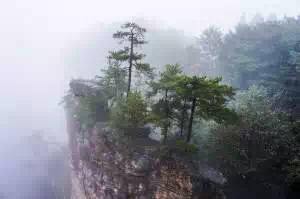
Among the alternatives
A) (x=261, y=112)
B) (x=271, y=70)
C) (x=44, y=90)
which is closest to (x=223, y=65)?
(x=271, y=70)

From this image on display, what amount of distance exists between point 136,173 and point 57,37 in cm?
10599

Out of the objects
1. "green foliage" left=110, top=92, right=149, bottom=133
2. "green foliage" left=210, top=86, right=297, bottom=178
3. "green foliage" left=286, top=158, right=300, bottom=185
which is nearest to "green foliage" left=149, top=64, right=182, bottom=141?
"green foliage" left=110, top=92, right=149, bottom=133

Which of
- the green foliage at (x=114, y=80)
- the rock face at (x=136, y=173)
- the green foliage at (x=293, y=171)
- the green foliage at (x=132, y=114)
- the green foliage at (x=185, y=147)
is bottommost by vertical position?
the rock face at (x=136, y=173)

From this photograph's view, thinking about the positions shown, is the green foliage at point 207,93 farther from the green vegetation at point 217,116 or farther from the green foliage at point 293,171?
the green foliage at point 293,171

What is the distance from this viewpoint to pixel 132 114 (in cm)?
1817

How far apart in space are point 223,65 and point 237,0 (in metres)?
136

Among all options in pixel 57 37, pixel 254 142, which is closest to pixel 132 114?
pixel 254 142

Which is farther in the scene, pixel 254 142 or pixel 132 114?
pixel 254 142

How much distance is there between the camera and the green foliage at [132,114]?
17.8 meters

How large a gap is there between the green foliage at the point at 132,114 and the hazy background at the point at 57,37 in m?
52.2

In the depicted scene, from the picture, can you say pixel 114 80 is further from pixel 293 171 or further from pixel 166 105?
pixel 293 171

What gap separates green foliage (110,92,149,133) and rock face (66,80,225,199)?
5.30ft

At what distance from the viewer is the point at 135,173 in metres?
19.1

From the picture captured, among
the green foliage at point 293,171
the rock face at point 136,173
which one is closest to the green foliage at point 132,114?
the rock face at point 136,173
